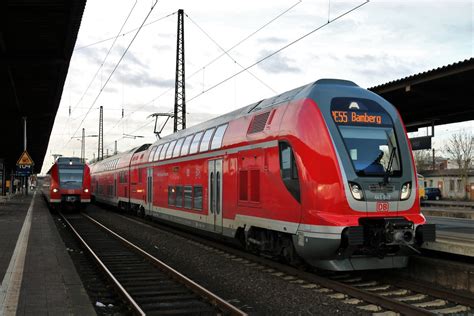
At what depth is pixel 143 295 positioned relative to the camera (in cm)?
804

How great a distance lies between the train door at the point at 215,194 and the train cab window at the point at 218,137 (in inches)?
16.0

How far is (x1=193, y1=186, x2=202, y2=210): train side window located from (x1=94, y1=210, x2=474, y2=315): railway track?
Result: 342 cm

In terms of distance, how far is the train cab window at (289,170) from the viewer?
28.5 ft

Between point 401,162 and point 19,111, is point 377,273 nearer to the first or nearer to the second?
point 401,162

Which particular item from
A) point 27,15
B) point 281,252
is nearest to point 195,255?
point 281,252

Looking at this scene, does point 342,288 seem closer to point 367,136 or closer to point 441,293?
point 441,293

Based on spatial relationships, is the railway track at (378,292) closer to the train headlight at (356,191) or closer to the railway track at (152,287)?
the train headlight at (356,191)

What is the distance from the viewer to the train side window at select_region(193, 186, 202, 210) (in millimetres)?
13773

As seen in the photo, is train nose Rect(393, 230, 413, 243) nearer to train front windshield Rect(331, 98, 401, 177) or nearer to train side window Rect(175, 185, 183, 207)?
train front windshield Rect(331, 98, 401, 177)

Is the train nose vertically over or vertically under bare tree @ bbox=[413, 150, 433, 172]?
under

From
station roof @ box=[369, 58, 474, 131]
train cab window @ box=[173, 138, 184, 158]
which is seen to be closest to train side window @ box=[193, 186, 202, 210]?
train cab window @ box=[173, 138, 184, 158]

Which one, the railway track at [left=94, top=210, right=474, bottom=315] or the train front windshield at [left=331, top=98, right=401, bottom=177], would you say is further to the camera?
the train front windshield at [left=331, top=98, right=401, bottom=177]

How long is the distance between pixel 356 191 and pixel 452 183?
55886 mm

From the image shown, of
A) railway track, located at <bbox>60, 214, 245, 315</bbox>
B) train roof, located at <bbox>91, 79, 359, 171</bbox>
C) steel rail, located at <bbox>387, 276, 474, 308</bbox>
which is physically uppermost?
train roof, located at <bbox>91, 79, 359, 171</bbox>
